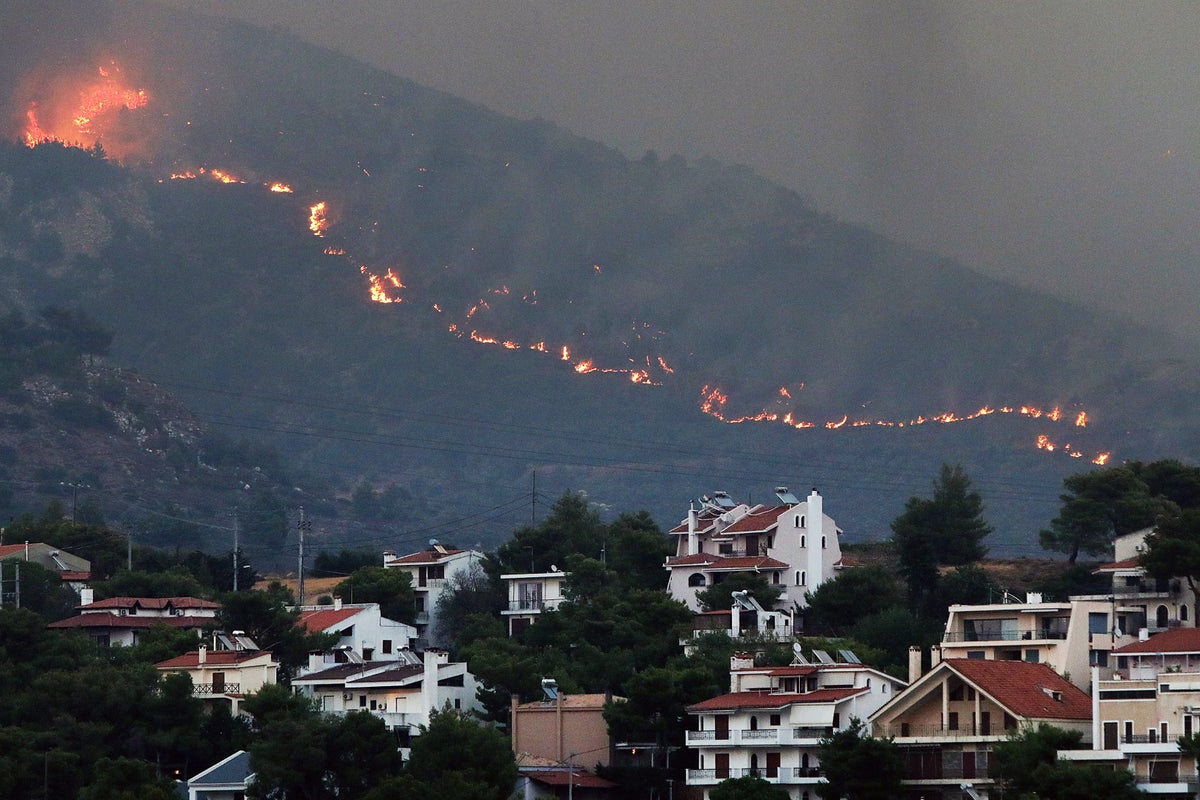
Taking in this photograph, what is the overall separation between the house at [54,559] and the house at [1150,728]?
65782mm

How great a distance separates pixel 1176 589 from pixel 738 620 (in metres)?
19.9

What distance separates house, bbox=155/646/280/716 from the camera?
9769 cm

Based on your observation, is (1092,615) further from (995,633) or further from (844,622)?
(844,622)

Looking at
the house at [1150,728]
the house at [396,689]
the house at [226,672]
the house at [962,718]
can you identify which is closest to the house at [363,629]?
the house at [226,672]

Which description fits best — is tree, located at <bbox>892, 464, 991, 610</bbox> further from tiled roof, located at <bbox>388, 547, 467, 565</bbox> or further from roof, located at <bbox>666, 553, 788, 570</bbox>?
tiled roof, located at <bbox>388, 547, 467, 565</bbox>

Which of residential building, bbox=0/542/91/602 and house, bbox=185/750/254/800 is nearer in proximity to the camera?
house, bbox=185/750/254/800

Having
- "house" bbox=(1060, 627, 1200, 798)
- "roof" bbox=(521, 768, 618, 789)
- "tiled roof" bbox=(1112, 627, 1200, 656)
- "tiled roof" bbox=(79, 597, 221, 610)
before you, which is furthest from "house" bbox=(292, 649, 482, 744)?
"house" bbox=(1060, 627, 1200, 798)

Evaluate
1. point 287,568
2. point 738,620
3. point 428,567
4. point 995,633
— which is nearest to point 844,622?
point 738,620

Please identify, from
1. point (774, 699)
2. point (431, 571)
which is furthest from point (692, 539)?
point (774, 699)

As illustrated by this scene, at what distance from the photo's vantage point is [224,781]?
87500 millimetres

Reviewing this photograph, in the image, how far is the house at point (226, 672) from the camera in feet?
320

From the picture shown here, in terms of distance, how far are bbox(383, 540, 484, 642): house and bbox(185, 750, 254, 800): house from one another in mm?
32427

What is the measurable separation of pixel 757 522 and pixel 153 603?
3144 centimetres

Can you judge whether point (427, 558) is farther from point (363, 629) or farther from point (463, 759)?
point (463, 759)
